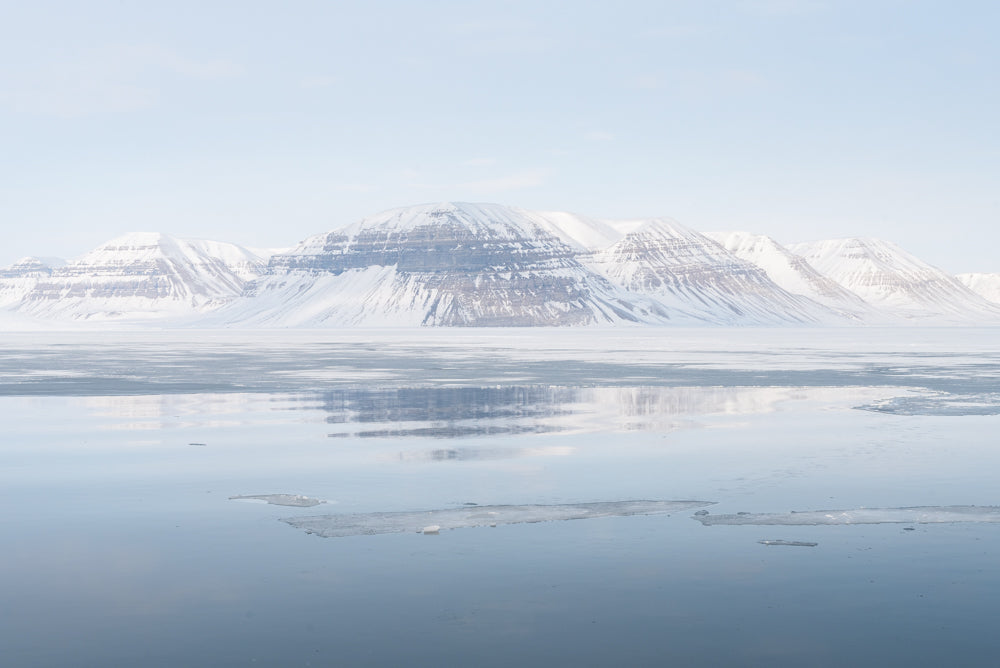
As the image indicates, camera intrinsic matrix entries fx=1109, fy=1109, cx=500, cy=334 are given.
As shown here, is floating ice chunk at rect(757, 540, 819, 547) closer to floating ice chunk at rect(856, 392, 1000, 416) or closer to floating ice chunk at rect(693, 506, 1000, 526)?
floating ice chunk at rect(693, 506, 1000, 526)

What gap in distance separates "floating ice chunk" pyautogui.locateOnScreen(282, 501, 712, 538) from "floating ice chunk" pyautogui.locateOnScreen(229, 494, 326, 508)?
4.72 feet

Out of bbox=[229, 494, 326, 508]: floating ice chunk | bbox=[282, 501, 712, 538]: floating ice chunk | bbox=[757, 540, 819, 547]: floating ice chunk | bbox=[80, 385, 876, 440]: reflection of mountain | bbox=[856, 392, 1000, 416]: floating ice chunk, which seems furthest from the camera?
bbox=[856, 392, 1000, 416]: floating ice chunk

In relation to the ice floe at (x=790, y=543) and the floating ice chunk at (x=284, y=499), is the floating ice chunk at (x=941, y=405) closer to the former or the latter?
the ice floe at (x=790, y=543)

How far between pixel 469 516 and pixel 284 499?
4.21 m

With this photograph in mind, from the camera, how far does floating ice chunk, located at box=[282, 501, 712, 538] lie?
19141mm

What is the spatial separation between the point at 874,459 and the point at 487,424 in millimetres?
13148

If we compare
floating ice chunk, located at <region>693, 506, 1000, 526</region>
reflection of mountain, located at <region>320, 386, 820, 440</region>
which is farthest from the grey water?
reflection of mountain, located at <region>320, 386, 820, 440</region>

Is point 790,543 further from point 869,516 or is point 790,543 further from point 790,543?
point 869,516

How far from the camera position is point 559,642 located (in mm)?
12828

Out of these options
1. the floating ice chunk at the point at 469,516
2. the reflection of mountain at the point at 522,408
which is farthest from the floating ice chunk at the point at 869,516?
the reflection of mountain at the point at 522,408

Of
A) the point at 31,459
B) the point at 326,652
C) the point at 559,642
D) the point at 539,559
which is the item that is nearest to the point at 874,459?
the point at 539,559

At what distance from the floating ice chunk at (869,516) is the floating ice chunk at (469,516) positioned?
1.45 metres

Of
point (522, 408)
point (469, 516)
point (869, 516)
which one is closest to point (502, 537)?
point (469, 516)

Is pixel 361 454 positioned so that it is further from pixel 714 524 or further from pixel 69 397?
pixel 69 397
